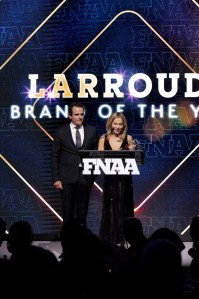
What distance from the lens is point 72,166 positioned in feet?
29.4

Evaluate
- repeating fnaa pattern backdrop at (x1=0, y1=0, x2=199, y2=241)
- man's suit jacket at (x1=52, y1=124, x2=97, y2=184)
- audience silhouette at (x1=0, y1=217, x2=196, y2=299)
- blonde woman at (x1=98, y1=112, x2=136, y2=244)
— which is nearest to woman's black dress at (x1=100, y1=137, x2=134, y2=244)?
blonde woman at (x1=98, y1=112, x2=136, y2=244)

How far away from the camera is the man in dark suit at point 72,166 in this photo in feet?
28.9

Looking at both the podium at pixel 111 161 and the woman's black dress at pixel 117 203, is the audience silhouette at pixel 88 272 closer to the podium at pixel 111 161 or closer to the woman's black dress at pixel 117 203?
the podium at pixel 111 161

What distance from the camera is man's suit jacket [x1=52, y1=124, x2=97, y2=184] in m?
8.92

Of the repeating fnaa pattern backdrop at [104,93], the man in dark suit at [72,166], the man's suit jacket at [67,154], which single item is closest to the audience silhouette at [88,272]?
the man in dark suit at [72,166]

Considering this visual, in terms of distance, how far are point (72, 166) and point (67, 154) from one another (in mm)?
168

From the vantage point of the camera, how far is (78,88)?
1025cm

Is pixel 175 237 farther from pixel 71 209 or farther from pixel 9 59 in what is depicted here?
pixel 9 59

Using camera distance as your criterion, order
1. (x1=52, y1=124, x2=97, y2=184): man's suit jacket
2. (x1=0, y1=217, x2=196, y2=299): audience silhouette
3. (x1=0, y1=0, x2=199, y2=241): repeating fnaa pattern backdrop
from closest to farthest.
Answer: (x1=0, y1=217, x2=196, y2=299): audience silhouette, (x1=52, y1=124, x2=97, y2=184): man's suit jacket, (x1=0, y1=0, x2=199, y2=241): repeating fnaa pattern backdrop

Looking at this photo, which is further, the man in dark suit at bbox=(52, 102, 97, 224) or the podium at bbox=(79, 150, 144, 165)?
the man in dark suit at bbox=(52, 102, 97, 224)

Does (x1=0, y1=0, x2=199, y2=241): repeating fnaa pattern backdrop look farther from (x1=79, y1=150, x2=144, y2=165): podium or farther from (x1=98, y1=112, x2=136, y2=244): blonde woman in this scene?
(x1=79, y1=150, x2=144, y2=165): podium

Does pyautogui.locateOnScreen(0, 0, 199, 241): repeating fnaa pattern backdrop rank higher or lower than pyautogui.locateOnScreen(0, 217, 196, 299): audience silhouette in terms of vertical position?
higher

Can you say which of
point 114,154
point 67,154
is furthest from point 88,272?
point 67,154

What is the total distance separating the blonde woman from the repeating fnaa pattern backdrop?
1759 millimetres
